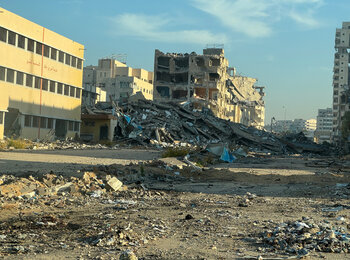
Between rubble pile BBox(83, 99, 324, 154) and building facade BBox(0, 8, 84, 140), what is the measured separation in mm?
5049

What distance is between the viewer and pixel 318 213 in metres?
10.8

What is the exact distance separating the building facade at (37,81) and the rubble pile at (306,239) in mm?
32331

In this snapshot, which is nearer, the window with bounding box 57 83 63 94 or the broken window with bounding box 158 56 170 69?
the window with bounding box 57 83 63 94

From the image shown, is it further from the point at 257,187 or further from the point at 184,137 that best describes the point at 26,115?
the point at 257,187

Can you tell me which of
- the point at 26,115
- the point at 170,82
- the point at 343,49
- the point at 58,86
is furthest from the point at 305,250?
the point at 343,49

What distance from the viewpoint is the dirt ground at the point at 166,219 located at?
6.89m

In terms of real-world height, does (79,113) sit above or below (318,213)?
above

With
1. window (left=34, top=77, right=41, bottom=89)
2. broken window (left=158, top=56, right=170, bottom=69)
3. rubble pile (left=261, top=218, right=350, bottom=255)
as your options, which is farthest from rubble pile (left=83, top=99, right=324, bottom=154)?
rubble pile (left=261, top=218, right=350, bottom=255)

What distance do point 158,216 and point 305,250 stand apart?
355cm

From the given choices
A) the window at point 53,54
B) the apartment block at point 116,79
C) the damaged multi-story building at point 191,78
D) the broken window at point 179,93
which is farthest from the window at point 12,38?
the apartment block at point 116,79

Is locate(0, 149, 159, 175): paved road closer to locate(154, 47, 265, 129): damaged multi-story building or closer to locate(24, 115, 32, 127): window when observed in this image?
locate(24, 115, 32, 127): window

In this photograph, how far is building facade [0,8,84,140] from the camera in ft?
128

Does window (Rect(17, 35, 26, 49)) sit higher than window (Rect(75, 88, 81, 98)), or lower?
higher

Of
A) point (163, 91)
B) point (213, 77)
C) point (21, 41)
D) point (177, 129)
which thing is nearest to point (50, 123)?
point (21, 41)
